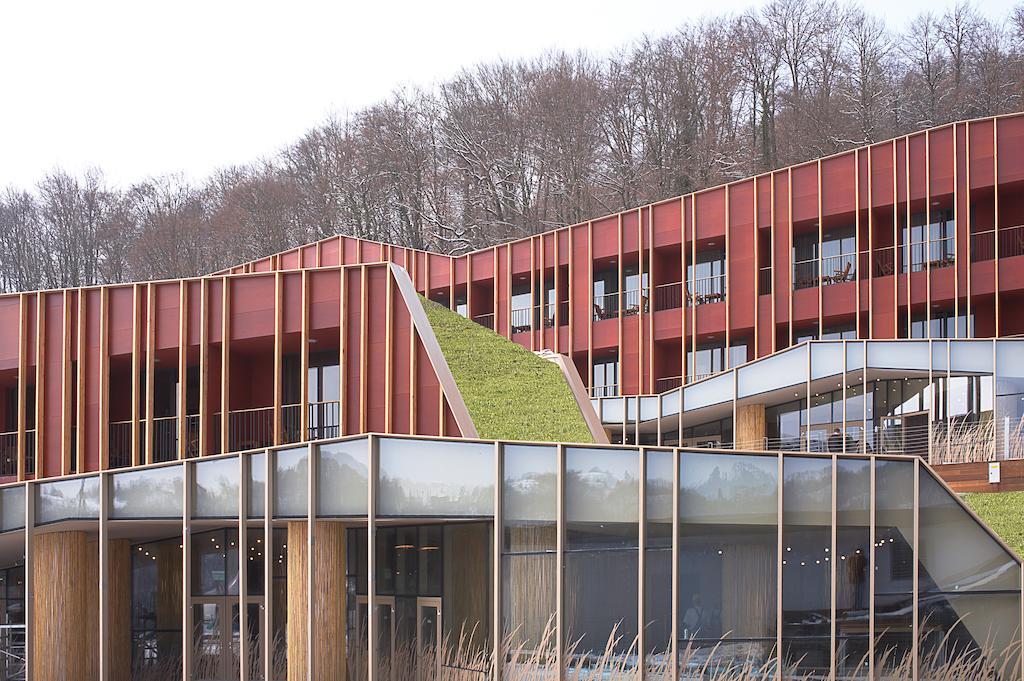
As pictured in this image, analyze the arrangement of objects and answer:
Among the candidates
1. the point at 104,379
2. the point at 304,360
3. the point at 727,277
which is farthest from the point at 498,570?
the point at 727,277

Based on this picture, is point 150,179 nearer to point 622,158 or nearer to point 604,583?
point 622,158

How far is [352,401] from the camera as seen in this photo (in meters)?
25.0

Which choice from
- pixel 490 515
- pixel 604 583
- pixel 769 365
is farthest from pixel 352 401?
pixel 769 365

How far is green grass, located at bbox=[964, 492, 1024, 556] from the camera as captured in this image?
24078 millimetres

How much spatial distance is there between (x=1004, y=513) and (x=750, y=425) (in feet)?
34.3

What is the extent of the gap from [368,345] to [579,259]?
2149 cm

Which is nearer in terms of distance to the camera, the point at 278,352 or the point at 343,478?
the point at 343,478

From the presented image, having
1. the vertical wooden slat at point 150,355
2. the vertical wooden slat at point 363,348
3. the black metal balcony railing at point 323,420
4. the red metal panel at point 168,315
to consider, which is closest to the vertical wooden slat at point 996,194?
the vertical wooden slat at point 363,348

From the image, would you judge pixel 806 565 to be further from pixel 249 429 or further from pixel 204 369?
pixel 204 369

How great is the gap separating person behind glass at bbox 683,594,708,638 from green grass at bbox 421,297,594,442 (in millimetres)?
6652

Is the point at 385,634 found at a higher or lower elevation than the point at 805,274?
lower

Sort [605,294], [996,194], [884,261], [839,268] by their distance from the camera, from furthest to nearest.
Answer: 1. [605,294]
2. [839,268]
3. [884,261]
4. [996,194]

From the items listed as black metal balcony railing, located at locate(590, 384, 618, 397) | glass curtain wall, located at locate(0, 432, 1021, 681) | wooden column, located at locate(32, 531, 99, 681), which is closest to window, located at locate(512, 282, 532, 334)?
black metal balcony railing, located at locate(590, 384, 618, 397)

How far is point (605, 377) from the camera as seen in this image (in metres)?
45.3
